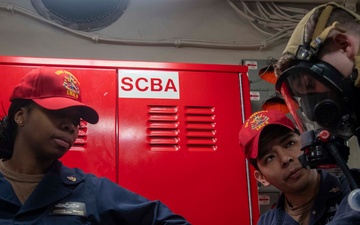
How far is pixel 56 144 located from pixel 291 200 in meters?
0.91

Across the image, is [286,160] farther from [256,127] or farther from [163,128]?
[163,128]

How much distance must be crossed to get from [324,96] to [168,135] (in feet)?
3.46

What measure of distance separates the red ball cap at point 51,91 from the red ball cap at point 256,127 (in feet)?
2.00

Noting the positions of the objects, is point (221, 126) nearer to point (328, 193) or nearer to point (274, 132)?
point (274, 132)

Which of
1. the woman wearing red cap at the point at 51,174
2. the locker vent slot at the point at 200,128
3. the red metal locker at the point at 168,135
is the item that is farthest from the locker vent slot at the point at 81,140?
the locker vent slot at the point at 200,128

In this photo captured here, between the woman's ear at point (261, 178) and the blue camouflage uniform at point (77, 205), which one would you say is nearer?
the blue camouflage uniform at point (77, 205)

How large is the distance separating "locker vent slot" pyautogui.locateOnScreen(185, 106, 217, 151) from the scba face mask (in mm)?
901

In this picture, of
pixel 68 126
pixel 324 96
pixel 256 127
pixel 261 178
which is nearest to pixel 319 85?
pixel 324 96

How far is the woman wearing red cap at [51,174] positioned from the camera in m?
1.63

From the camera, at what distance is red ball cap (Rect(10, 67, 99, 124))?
1.72m

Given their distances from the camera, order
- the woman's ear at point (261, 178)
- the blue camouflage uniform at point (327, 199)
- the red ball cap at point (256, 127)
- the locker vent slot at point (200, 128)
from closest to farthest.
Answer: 1. the blue camouflage uniform at point (327, 199)
2. the red ball cap at point (256, 127)
3. the woman's ear at point (261, 178)
4. the locker vent slot at point (200, 128)

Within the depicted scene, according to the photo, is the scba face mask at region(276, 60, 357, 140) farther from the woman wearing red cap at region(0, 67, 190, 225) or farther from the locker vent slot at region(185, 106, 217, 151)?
the locker vent slot at region(185, 106, 217, 151)

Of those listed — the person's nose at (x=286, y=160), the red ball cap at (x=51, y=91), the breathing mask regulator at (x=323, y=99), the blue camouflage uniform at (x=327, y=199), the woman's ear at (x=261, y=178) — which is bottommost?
the blue camouflage uniform at (x=327, y=199)

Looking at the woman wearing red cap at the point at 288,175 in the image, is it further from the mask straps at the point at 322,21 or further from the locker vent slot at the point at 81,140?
the locker vent slot at the point at 81,140
